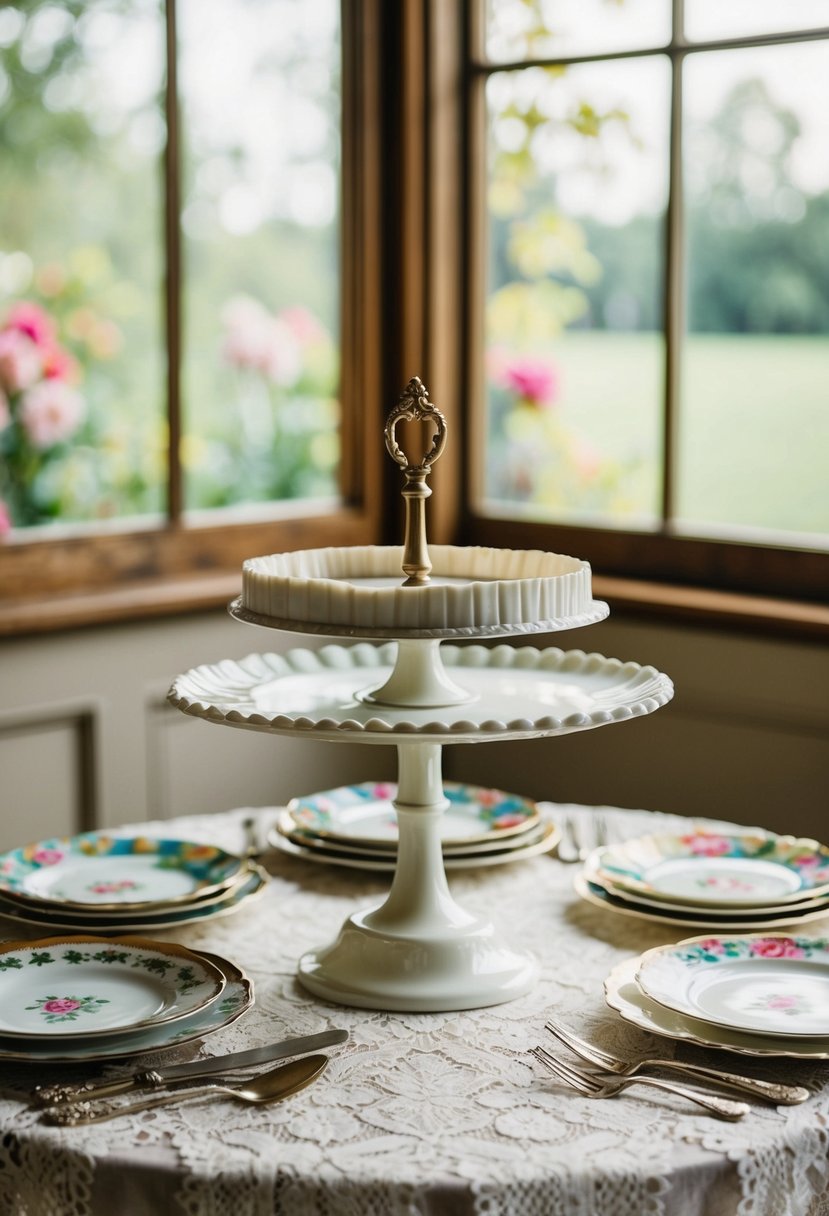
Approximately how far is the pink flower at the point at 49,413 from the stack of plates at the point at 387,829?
93 cm

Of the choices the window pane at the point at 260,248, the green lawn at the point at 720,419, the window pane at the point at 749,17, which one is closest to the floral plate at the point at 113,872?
the window pane at the point at 260,248

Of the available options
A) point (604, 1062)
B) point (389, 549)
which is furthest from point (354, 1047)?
point (389, 549)

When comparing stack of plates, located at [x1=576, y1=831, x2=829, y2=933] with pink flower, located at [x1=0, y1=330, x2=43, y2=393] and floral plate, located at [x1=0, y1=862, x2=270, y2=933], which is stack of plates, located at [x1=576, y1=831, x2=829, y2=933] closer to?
floral plate, located at [x1=0, y1=862, x2=270, y2=933]

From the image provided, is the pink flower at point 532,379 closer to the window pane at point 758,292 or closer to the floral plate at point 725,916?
the window pane at point 758,292

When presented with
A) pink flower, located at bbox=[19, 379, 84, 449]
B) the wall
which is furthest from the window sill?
pink flower, located at bbox=[19, 379, 84, 449]

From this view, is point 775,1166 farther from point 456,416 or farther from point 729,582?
point 456,416

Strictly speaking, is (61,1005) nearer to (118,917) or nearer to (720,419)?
(118,917)

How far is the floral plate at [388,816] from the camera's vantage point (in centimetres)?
154

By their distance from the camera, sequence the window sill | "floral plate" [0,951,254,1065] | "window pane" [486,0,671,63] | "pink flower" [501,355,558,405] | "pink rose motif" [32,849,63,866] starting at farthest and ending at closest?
"pink flower" [501,355,558,405] → "window pane" [486,0,671,63] → the window sill → "pink rose motif" [32,849,63,866] → "floral plate" [0,951,254,1065]

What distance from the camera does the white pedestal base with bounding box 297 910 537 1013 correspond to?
1.20m

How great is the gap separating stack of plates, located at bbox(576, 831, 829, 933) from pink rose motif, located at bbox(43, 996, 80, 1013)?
502 mm

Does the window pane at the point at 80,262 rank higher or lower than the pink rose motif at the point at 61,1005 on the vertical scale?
higher

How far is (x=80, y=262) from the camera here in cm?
237

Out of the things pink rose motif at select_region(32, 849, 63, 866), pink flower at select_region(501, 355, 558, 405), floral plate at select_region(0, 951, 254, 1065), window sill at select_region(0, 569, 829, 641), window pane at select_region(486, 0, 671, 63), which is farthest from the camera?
pink flower at select_region(501, 355, 558, 405)
